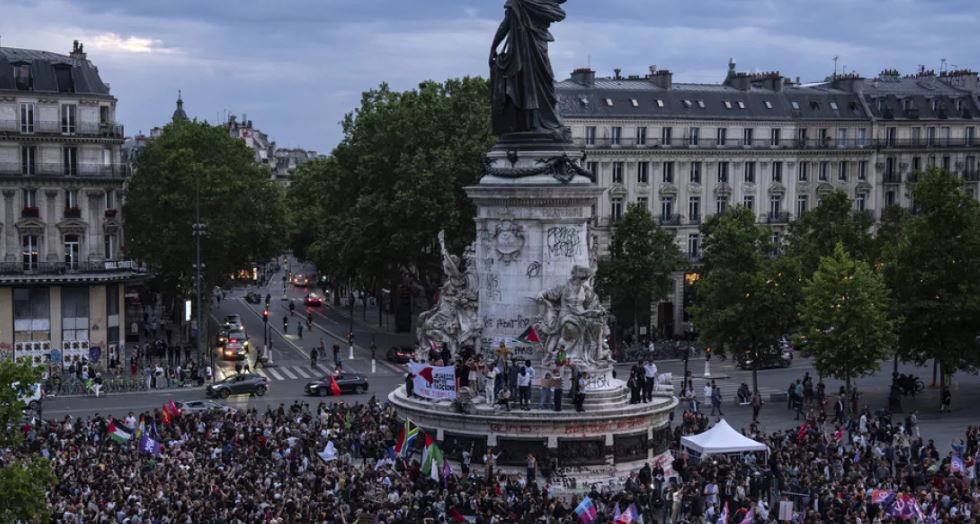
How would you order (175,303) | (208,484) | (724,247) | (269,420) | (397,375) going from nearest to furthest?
(208,484)
(269,420)
(724,247)
(397,375)
(175,303)

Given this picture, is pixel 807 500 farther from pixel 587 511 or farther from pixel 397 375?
pixel 397 375

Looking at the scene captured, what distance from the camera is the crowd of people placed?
35.6m

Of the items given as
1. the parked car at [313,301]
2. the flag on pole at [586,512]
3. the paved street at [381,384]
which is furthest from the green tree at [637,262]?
the flag on pole at [586,512]

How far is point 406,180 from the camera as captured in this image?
78.1 meters

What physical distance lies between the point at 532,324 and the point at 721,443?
757 cm

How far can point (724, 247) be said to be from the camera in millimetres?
67375

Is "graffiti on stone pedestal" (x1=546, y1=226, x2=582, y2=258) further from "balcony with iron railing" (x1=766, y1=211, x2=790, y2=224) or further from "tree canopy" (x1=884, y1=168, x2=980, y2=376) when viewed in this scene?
"balcony with iron railing" (x1=766, y1=211, x2=790, y2=224)

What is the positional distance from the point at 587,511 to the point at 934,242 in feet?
102

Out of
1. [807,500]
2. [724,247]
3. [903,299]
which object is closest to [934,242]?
[903,299]

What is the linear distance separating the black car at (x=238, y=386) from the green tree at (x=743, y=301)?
20.8 m

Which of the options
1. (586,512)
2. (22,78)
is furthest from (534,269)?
(22,78)

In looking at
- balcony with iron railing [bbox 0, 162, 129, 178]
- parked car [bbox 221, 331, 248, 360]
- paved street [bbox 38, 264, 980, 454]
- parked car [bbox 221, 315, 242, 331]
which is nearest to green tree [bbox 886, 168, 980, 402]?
paved street [bbox 38, 264, 980, 454]

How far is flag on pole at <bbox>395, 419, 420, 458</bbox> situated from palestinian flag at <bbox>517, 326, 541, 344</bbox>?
5.23 metres

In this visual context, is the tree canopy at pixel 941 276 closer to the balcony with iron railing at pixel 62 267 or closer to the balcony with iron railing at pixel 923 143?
the balcony with iron railing at pixel 923 143
